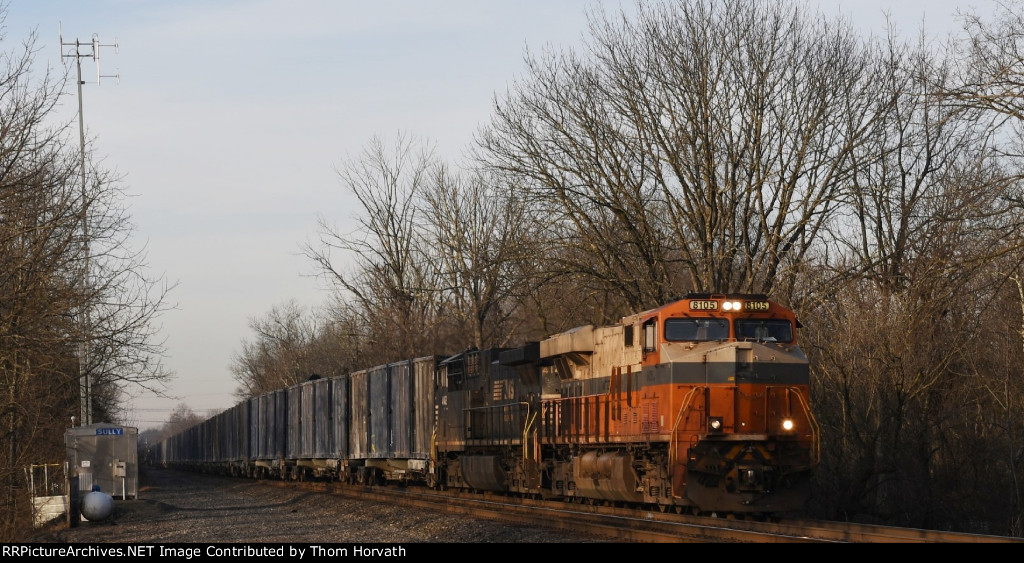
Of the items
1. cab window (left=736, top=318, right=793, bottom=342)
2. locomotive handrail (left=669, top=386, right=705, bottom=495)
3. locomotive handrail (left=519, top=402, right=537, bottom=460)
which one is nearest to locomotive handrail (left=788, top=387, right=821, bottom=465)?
cab window (left=736, top=318, right=793, bottom=342)

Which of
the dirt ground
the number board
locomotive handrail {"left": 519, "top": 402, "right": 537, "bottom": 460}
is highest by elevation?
the number board

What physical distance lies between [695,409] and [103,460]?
15.2 metres

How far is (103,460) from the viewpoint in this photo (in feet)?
80.4

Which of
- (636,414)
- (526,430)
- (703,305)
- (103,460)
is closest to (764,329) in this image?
(703,305)

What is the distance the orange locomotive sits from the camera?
15141 millimetres

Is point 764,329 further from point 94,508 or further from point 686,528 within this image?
point 94,508

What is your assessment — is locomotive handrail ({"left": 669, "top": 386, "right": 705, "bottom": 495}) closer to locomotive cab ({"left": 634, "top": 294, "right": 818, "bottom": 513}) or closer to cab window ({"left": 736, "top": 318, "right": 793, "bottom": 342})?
locomotive cab ({"left": 634, "top": 294, "right": 818, "bottom": 513})

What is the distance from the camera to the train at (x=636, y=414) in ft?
49.9

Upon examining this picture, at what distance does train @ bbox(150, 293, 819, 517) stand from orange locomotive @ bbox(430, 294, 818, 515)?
0.07ft

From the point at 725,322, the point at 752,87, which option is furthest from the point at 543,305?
the point at 725,322

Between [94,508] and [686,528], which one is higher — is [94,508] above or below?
below

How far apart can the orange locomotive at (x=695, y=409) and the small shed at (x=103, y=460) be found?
37.1ft

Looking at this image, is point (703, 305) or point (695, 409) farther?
point (703, 305)

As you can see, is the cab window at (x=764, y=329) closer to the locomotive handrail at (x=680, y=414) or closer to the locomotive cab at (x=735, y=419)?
the locomotive cab at (x=735, y=419)
